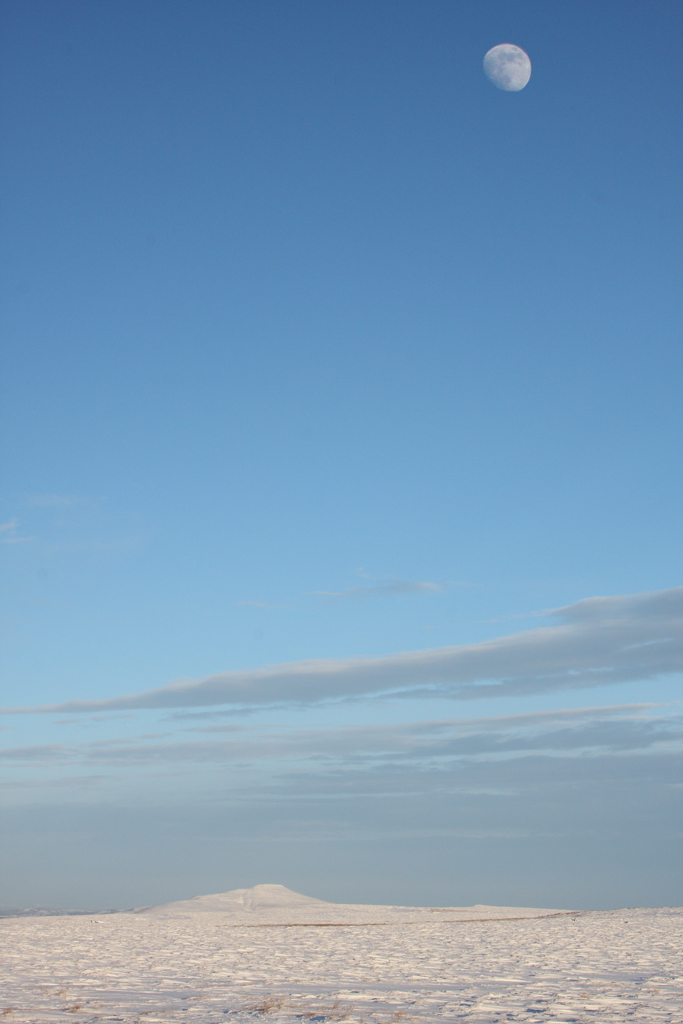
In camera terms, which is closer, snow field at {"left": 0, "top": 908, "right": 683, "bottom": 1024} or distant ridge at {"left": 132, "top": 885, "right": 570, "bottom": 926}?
snow field at {"left": 0, "top": 908, "right": 683, "bottom": 1024}

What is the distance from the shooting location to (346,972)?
52.1 feet

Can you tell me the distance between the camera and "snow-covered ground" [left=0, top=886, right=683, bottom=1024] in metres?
11.2

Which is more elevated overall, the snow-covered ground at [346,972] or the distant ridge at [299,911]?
the snow-covered ground at [346,972]

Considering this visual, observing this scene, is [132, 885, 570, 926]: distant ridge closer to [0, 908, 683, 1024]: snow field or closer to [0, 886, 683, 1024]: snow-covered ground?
[0, 886, 683, 1024]: snow-covered ground

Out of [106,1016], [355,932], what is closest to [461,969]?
[106,1016]

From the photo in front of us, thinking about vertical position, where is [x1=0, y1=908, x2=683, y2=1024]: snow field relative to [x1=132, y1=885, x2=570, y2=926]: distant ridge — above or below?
above

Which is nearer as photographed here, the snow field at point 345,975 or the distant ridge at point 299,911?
the snow field at point 345,975

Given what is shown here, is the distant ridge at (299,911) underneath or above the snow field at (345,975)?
underneath

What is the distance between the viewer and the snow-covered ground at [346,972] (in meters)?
11.2

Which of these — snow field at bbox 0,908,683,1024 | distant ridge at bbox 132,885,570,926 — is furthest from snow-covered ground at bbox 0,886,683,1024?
distant ridge at bbox 132,885,570,926

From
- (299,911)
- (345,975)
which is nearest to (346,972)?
(345,975)

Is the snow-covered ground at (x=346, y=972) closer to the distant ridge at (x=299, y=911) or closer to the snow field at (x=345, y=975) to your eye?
the snow field at (x=345, y=975)

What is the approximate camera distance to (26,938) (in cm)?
2472

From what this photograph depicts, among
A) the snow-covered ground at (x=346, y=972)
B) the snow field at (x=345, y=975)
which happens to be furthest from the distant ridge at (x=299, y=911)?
the snow field at (x=345, y=975)
